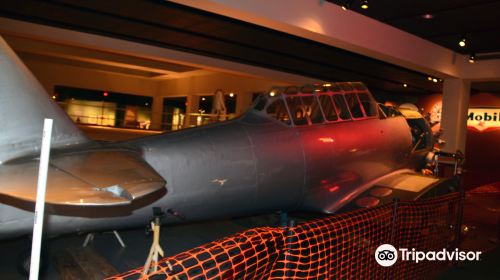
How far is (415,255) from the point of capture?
4535 mm

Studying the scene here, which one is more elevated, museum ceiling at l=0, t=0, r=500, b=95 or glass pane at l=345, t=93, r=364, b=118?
museum ceiling at l=0, t=0, r=500, b=95

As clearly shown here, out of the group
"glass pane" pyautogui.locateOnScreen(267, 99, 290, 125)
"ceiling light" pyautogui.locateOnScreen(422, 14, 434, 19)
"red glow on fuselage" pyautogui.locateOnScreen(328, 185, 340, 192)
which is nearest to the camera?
"glass pane" pyautogui.locateOnScreen(267, 99, 290, 125)

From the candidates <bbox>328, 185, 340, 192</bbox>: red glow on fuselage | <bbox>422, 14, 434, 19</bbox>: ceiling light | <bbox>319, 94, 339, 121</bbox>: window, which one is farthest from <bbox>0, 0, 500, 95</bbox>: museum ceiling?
<bbox>328, 185, 340, 192</bbox>: red glow on fuselage

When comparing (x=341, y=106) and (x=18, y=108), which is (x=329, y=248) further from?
(x=18, y=108)

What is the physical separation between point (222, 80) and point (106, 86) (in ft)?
27.5

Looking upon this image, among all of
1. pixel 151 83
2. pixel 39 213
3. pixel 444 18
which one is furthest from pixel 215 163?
pixel 151 83

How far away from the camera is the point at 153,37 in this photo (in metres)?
9.90

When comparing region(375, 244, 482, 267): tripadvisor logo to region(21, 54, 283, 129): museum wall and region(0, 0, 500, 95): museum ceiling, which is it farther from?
region(21, 54, 283, 129): museum wall

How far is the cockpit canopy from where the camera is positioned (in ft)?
16.5

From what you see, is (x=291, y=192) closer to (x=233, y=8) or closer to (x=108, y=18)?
(x=233, y=8)

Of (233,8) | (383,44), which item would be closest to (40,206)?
(233,8)

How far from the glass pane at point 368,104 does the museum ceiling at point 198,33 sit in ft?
12.4

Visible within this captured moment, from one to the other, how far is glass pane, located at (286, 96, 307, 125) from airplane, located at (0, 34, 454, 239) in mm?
15

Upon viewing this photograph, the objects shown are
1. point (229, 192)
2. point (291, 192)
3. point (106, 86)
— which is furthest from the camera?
point (106, 86)
